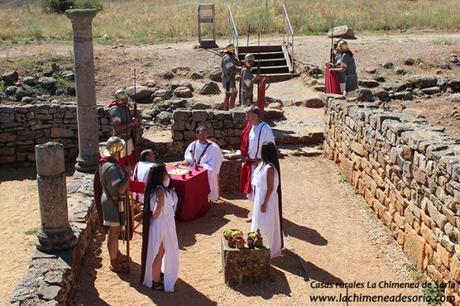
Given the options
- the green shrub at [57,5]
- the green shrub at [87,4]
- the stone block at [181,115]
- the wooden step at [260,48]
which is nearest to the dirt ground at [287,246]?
the stone block at [181,115]

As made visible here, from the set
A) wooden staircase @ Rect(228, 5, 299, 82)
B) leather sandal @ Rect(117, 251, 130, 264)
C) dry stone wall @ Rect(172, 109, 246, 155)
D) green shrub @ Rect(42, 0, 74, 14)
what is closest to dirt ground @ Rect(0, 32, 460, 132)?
wooden staircase @ Rect(228, 5, 299, 82)

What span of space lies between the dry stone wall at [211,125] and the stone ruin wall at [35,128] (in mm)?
1632

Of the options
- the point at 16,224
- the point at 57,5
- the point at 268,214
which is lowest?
the point at 16,224

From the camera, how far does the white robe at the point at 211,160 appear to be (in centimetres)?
1123

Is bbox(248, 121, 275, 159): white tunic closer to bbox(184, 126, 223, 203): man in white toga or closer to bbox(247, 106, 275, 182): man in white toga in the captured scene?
bbox(247, 106, 275, 182): man in white toga

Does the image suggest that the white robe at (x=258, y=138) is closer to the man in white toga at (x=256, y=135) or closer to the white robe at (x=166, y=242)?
the man in white toga at (x=256, y=135)

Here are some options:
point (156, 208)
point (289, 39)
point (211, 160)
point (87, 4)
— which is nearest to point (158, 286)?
point (156, 208)

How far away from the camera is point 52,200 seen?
26.1ft

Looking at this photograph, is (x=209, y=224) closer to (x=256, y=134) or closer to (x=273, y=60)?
(x=256, y=134)

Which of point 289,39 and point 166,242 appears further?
point 289,39

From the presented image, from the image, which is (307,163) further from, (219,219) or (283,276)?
(283,276)

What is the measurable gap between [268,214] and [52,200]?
2.99 m

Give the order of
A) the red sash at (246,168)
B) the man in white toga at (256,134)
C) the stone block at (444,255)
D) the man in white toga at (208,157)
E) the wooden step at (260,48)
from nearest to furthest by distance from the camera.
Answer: the stone block at (444,255), the man in white toga at (256,134), the red sash at (246,168), the man in white toga at (208,157), the wooden step at (260,48)

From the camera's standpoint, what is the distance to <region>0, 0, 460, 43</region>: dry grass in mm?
27672
